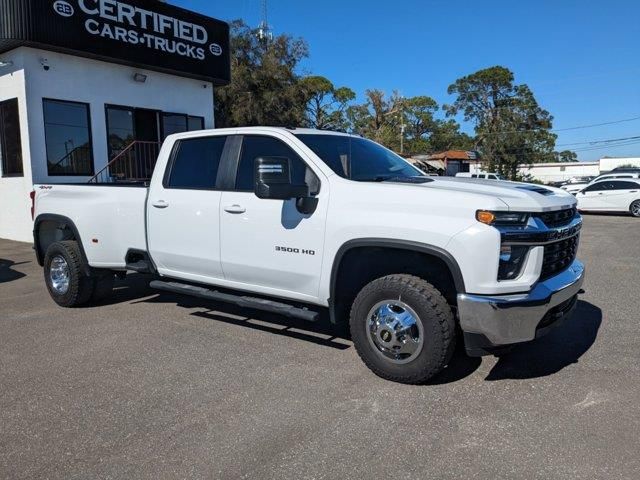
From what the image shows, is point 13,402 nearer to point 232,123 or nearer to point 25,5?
point 25,5

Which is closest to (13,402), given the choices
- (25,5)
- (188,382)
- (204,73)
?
(188,382)

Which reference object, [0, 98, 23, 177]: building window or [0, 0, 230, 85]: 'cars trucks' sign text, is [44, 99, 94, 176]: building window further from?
[0, 0, 230, 85]: 'cars trucks' sign text

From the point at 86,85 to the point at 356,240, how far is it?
35.8 ft

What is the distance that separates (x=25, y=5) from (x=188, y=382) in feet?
33.7

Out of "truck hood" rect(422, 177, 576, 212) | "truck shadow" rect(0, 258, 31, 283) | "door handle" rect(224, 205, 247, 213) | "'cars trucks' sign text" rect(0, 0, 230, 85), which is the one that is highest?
"'cars trucks' sign text" rect(0, 0, 230, 85)

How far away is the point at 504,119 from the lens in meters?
61.8

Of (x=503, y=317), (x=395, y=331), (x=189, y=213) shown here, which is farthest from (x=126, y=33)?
(x=503, y=317)

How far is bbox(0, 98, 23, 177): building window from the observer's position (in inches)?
475

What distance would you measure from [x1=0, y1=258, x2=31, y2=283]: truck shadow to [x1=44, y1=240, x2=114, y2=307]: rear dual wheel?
243cm

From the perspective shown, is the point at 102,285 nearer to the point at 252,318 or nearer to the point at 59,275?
the point at 59,275

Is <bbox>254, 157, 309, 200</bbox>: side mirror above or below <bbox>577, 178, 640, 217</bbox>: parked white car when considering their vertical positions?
above

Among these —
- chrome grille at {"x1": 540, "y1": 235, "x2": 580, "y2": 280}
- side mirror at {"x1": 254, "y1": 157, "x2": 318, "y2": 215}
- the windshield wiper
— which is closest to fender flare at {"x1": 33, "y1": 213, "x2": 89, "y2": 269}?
side mirror at {"x1": 254, "y1": 157, "x2": 318, "y2": 215}

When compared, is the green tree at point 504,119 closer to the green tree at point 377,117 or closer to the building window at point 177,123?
the green tree at point 377,117

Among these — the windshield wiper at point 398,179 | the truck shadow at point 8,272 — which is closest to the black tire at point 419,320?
the windshield wiper at point 398,179
